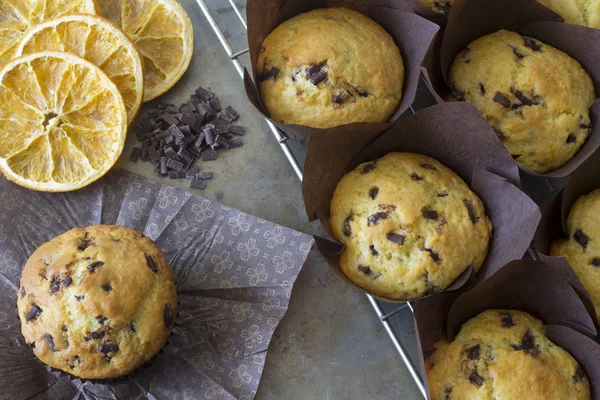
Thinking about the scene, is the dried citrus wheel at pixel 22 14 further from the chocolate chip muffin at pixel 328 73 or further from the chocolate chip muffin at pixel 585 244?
the chocolate chip muffin at pixel 585 244

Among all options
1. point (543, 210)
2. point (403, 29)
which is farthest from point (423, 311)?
point (403, 29)

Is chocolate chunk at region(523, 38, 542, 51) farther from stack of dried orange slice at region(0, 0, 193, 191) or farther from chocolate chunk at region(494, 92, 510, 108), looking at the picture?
stack of dried orange slice at region(0, 0, 193, 191)

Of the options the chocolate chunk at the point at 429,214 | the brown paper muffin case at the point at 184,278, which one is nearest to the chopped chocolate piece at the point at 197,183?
the brown paper muffin case at the point at 184,278

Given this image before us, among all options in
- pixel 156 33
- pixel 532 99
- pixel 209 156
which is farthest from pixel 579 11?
pixel 156 33

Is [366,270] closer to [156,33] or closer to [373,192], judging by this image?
[373,192]

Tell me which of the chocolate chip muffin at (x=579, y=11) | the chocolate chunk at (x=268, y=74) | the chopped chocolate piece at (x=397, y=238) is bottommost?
the chopped chocolate piece at (x=397, y=238)

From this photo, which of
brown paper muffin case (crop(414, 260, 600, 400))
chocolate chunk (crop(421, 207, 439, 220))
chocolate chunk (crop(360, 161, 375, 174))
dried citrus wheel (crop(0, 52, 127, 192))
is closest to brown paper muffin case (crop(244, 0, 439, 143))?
chocolate chunk (crop(360, 161, 375, 174))
